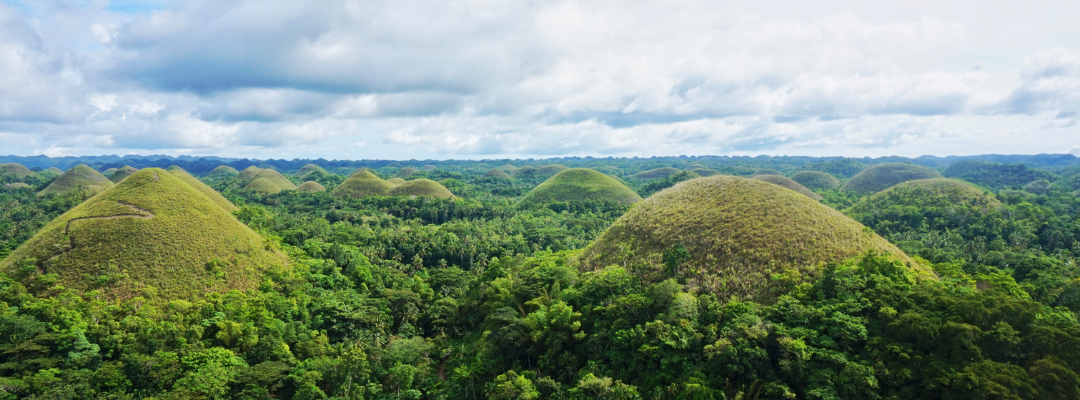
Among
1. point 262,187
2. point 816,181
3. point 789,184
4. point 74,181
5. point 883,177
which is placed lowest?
point 816,181

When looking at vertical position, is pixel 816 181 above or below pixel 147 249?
above

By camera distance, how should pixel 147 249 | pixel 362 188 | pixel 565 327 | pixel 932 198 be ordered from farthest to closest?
pixel 362 188
pixel 932 198
pixel 147 249
pixel 565 327

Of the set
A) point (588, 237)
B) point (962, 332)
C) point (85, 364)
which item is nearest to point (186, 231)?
point (85, 364)

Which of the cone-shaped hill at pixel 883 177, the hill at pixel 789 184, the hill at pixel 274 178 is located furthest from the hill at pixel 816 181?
the hill at pixel 274 178

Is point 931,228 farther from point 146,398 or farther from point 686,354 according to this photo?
point 146,398

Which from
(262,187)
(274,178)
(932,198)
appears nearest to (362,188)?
(262,187)

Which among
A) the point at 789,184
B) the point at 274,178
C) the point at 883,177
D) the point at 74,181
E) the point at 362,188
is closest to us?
the point at 74,181

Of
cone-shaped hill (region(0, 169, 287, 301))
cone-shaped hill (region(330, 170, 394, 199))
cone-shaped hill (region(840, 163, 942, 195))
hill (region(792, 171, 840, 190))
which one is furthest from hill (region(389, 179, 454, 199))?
hill (region(792, 171, 840, 190))

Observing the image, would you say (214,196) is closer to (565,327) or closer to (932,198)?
(565,327)
